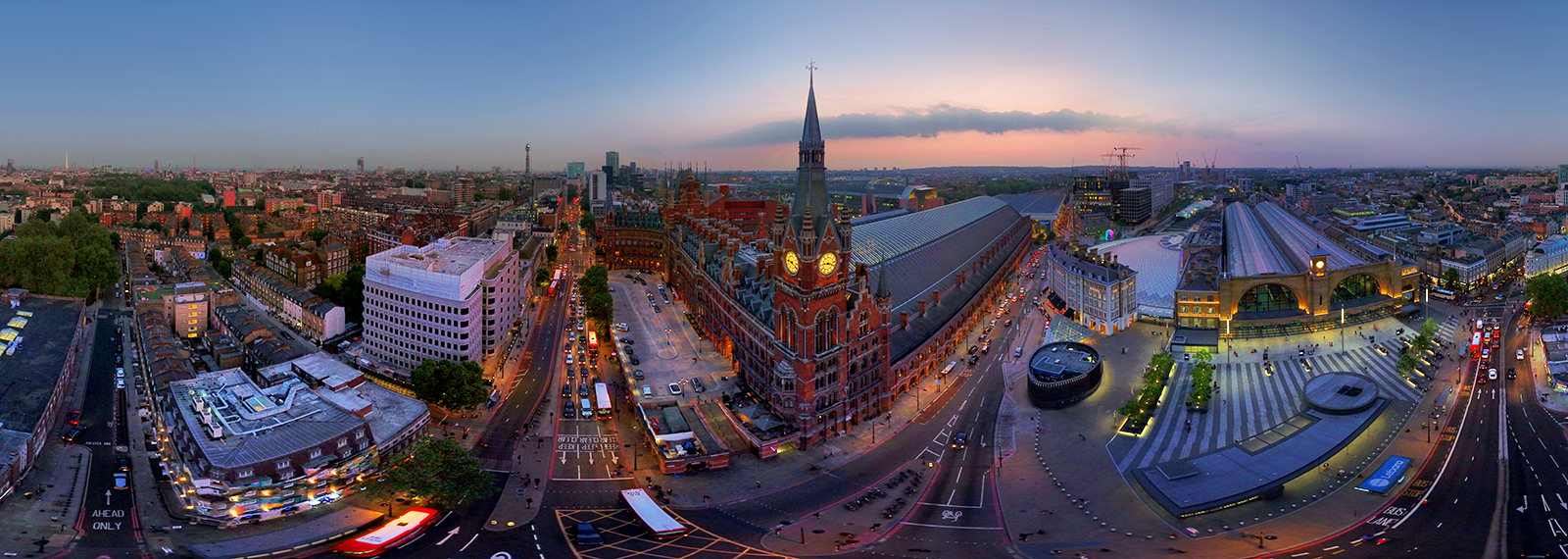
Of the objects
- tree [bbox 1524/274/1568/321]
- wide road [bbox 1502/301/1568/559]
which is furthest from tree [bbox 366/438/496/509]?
tree [bbox 1524/274/1568/321]

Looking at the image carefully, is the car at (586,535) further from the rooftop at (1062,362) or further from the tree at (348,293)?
the tree at (348,293)

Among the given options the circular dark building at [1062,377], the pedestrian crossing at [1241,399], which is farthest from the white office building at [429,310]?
the pedestrian crossing at [1241,399]

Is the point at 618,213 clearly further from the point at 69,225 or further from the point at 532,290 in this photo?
the point at 69,225

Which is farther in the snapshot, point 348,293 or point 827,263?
point 348,293

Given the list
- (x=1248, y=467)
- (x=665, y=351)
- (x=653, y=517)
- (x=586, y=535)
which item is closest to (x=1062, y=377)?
(x=1248, y=467)

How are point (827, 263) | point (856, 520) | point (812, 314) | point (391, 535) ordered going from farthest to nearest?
point (827, 263)
point (812, 314)
point (856, 520)
point (391, 535)

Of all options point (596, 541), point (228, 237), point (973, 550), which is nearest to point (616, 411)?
point (596, 541)

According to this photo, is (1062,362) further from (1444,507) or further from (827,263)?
(1444,507)
